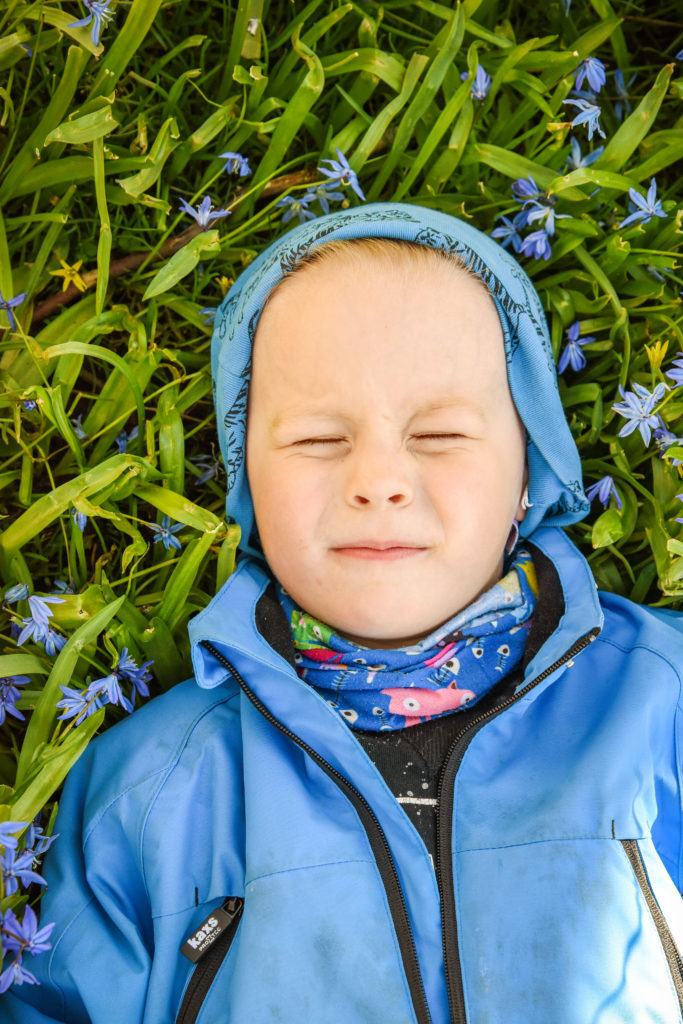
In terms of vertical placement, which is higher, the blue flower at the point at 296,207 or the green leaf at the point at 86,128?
the green leaf at the point at 86,128

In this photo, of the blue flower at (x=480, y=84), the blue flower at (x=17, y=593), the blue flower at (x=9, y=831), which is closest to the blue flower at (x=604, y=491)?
the blue flower at (x=480, y=84)

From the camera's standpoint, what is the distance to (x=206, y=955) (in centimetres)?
208

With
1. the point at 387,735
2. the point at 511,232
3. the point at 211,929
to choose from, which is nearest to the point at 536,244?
the point at 511,232

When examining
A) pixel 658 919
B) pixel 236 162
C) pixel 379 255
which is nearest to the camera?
pixel 658 919

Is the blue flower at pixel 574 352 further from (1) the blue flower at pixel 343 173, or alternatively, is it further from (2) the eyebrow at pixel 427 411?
(1) the blue flower at pixel 343 173

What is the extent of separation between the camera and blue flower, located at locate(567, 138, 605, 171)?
2691mm

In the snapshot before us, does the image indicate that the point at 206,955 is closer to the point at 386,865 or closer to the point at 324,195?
the point at 386,865

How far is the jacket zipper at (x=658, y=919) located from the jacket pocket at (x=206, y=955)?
89cm

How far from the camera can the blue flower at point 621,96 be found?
114 inches

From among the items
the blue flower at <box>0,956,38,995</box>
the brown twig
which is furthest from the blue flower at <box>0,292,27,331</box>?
the blue flower at <box>0,956,38,995</box>

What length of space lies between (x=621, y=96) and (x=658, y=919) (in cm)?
240

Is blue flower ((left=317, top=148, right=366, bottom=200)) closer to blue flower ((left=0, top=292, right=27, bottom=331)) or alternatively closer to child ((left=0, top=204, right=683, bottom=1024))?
child ((left=0, top=204, right=683, bottom=1024))

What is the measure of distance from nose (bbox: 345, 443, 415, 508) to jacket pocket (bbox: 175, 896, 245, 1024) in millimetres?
976

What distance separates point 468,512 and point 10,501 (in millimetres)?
1352
